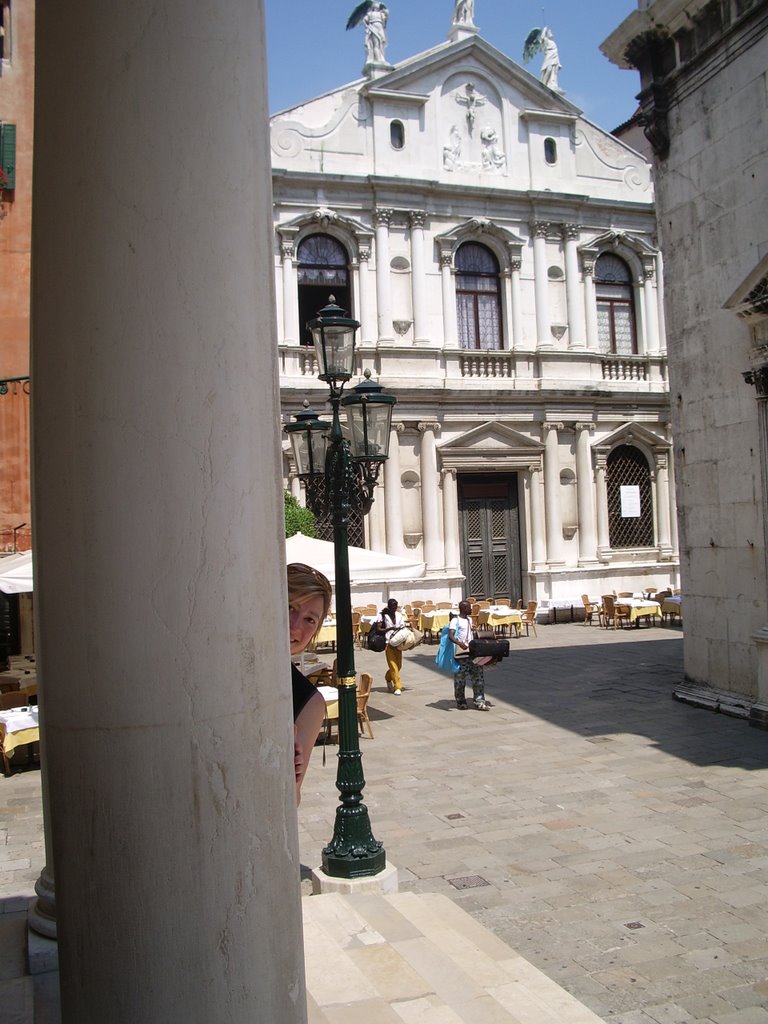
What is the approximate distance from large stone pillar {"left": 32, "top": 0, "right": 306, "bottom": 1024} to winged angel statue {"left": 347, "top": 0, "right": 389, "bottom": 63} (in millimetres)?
24278

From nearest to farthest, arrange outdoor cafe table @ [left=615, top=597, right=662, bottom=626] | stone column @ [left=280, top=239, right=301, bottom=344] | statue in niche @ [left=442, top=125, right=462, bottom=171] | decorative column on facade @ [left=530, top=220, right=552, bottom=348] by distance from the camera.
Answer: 1. outdoor cafe table @ [left=615, top=597, right=662, bottom=626]
2. stone column @ [left=280, top=239, right=301, bottom=344]
3. statue in niche @ [left=442, top=125, right=462, bottom=171]
4. decorative column on facade @ [left=530, top=220, right=552, bottom=348]

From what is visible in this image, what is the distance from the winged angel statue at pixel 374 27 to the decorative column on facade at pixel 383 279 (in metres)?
4.22

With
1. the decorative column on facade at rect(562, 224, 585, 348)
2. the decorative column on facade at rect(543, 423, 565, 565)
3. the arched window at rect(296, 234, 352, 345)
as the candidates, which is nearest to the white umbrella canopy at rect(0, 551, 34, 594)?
the arched window at rect(296, 234, 352, 345)

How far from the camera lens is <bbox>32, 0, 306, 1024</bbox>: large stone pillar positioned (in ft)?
5.71

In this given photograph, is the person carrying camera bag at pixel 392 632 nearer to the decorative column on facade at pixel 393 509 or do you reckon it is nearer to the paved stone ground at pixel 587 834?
the paved stone ground at pixel 587 834

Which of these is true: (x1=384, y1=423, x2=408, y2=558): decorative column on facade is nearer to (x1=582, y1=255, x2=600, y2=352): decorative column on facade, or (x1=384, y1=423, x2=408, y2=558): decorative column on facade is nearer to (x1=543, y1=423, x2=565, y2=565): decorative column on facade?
(x1=543, y1=423, x2=565, y2=565): decorative column on facade

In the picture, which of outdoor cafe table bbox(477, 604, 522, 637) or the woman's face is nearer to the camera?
the woman's face

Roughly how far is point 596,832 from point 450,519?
52.0ft

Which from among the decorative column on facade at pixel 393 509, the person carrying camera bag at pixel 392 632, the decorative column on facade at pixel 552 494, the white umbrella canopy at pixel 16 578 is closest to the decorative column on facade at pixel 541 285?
the decorative column on facade at pixel 552 494

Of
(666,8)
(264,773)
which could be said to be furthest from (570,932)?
(666,8)

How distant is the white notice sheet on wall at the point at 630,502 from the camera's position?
25.3m

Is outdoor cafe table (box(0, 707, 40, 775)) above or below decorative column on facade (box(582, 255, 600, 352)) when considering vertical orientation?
below

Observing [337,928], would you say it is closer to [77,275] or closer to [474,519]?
[77,275]

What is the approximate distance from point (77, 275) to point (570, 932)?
17.7 feet
